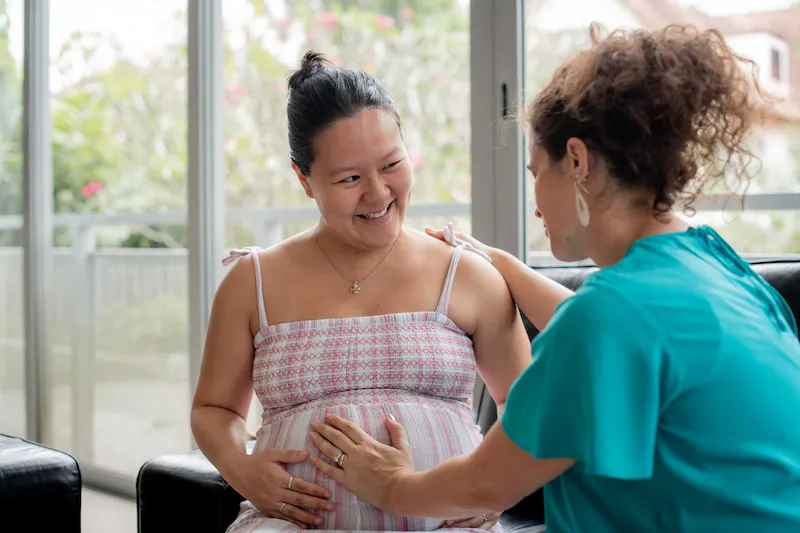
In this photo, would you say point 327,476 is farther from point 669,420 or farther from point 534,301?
point 669,420

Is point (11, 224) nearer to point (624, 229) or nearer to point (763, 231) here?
point (763, 231)

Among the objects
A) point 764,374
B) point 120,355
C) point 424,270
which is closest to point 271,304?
point 424,270

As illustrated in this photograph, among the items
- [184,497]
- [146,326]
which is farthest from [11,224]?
[184,497]

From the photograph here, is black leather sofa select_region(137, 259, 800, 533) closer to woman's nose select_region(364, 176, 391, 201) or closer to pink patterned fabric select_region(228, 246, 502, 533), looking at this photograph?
pink patterned fabric select_region(228, 246, 502, 533)

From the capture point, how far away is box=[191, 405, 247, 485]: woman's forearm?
65.7 inches

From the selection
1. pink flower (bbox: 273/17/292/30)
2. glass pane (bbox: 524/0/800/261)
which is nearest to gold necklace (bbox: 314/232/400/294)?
glass pane (bbox: 524/0/800/261)

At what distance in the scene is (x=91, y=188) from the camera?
13.6ft

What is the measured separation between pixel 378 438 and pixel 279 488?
0.20 m

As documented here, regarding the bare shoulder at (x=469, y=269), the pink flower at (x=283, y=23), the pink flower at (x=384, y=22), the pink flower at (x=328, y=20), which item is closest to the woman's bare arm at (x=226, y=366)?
the bare shoulder at (x=469, y=269)

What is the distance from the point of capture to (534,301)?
5.78ft

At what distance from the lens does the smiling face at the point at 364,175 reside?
1648mm

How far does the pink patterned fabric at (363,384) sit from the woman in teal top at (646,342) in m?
0.35

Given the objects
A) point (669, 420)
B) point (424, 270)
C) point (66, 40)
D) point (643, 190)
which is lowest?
point (669, 420)

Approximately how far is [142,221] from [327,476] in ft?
8.48
